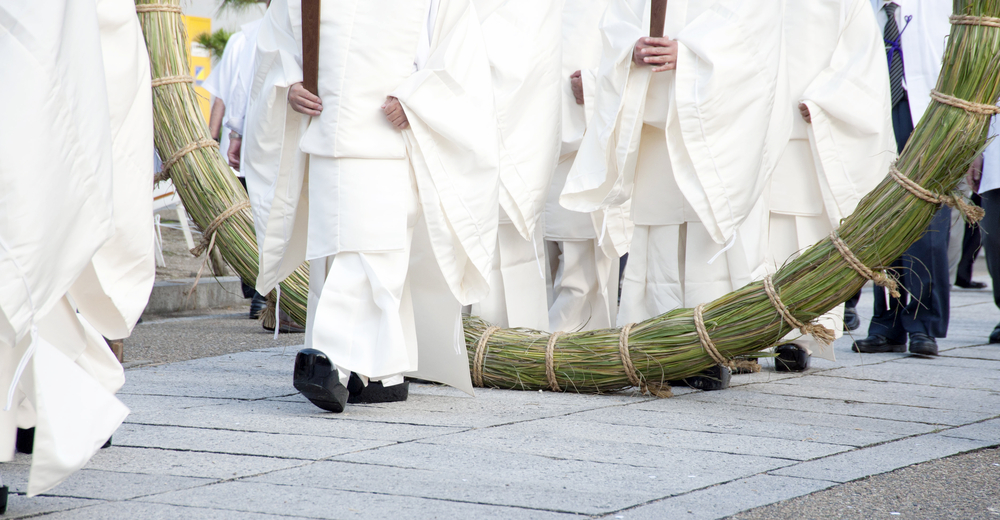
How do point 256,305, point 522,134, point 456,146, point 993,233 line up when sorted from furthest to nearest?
point 256,305 → point 993,233 → point 522,134 → point 456,146

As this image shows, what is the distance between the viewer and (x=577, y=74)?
4.95 m

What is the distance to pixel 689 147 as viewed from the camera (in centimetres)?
395

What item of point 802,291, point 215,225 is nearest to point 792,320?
point 802,291

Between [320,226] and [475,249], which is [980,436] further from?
[320,226]

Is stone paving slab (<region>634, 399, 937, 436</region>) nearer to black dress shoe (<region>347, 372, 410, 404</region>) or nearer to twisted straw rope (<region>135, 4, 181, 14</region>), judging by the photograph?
black dress shoe (<region>347, 372, 410, 404</region>)

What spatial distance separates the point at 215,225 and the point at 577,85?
5.90ft

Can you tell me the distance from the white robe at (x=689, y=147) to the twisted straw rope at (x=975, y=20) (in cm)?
82

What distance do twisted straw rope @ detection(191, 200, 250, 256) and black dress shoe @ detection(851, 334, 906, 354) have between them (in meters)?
3.12

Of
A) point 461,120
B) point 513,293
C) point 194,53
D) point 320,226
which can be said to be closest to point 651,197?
point 513,293

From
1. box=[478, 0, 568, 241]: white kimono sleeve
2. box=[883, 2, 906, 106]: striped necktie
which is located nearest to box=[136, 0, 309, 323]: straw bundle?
box=[478, 0, 568, 241]: white kimono sleeve

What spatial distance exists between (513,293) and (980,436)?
208cm

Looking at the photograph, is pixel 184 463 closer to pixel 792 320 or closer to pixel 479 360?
pixel 479 360

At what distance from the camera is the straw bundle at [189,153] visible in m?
4.44

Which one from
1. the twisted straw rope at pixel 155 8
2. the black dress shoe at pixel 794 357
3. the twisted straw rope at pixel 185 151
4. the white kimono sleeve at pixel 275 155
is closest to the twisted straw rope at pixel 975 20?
the black dress shoe at pixel 794 357
